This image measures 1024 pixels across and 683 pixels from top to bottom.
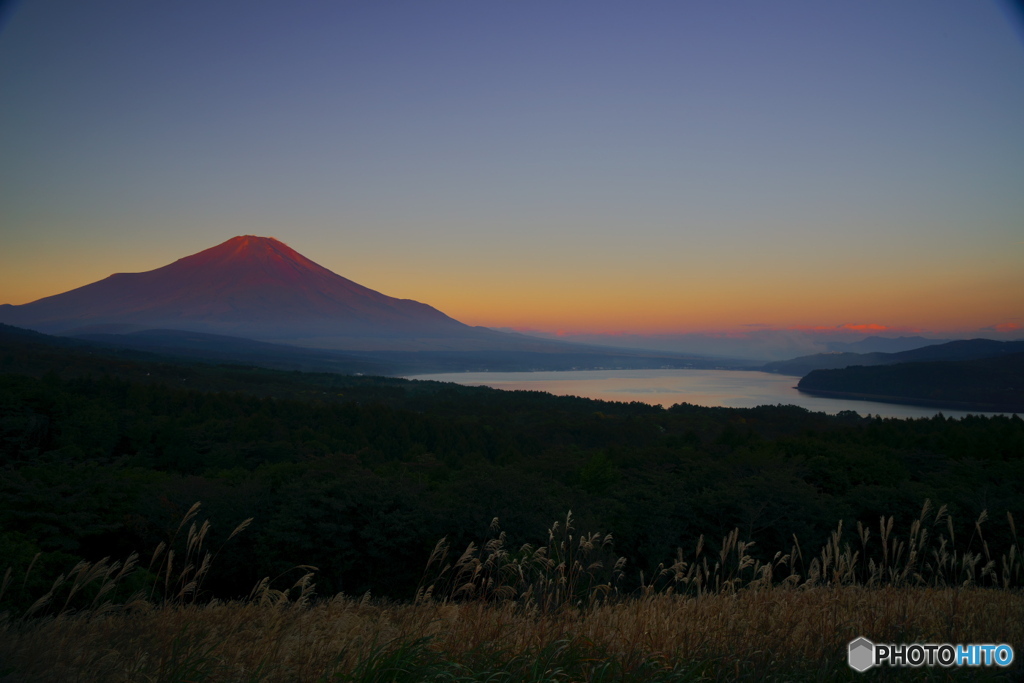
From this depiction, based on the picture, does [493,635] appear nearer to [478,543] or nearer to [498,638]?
[498,638]

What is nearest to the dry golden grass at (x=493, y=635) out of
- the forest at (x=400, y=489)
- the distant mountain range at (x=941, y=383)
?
the forest at (x=400, y=489)

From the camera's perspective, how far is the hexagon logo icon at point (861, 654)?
2.92m

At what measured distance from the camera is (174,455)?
26.2m

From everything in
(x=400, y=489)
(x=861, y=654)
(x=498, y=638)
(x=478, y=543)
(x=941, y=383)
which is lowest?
(x=478, y=543)

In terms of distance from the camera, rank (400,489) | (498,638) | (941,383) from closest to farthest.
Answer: (498,638), (400,489), (941,383)

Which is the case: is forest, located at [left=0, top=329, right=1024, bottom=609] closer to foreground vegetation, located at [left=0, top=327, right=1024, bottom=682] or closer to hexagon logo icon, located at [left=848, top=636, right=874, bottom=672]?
foreground vegetation, located at [left=0, top=327, right=1024, bottom=682]

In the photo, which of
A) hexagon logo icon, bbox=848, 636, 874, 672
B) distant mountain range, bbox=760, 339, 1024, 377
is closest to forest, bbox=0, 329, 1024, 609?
hexagon logo icon, bbox=848, 636, 874, 672

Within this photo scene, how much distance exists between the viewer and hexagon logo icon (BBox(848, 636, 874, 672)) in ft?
9.57

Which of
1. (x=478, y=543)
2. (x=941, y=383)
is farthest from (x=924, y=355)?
(x=478, y=543)

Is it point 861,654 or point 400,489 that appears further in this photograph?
point 400,489

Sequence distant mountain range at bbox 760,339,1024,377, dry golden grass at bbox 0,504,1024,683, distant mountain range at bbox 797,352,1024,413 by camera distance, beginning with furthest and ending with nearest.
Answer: distant mountain range at bbox 760,339,1024,377
distant mountain range at bbox 797,352,1024,413
dry golden grass at bbox 0,504,1024,683

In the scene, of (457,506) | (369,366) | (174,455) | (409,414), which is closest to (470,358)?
(369,366)

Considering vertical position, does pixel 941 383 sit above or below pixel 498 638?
below

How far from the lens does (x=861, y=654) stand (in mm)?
3029
